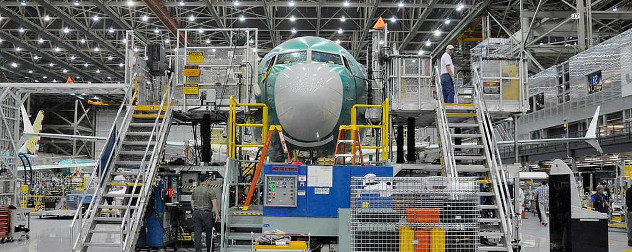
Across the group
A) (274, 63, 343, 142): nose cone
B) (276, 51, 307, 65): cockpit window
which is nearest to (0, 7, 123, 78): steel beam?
(276, 51, 307, 65): cockpit window

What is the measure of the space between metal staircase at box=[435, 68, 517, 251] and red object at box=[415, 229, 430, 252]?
2.10 metres

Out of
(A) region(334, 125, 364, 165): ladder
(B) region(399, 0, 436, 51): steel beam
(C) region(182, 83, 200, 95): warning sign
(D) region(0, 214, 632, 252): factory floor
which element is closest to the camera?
(A) region(334, 125, 364, 165): ladder

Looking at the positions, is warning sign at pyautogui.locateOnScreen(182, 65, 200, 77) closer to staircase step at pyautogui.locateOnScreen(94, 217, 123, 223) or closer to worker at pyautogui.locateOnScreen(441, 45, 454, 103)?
staircase step at pyautogui.locateOnScreen(94, 217, 123, 223)

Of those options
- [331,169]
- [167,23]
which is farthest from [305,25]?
[331,169]

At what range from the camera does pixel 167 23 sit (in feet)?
100

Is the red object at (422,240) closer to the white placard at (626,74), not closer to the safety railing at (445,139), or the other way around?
the safety railing at (445,139)

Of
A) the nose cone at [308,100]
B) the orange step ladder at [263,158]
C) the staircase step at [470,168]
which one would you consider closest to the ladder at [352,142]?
the nose cone at [308,100]

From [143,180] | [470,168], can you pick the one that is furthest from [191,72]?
[470,168]

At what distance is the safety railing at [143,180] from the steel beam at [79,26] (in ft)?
59.5

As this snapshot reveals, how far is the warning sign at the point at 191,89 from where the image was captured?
529 inches

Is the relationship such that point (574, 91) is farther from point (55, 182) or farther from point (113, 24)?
point (55, 182)

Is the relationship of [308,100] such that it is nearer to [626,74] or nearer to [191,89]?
[191,89]

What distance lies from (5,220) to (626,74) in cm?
2273

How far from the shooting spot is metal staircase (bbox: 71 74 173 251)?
10.9m
